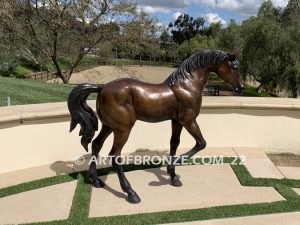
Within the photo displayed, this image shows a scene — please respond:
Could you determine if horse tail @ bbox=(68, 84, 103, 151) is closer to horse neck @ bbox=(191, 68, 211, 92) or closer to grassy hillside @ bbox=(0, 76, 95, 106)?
horse neck @ bbox=(191, 68, 211, 92)

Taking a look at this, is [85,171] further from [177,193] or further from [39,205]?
[177,193]

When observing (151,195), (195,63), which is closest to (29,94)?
(151,195)

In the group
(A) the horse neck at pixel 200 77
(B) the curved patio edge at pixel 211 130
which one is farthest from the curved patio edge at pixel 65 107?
(A) the horse neck at pixel 200 77

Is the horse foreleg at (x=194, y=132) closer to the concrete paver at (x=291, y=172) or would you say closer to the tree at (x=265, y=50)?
the concrete paver at (x=291, y=172)

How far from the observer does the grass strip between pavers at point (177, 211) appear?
13.9ft

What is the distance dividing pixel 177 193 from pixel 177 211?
0.62 m

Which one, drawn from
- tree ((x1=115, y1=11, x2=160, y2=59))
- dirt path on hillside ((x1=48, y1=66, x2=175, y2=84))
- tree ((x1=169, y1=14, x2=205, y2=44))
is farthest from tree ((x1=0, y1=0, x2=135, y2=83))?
tree ((x1=169, y1=14, x2=205, y2=44))

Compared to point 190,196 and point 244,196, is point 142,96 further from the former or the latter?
point 244,196

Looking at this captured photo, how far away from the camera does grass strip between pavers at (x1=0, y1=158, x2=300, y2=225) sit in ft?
13.9

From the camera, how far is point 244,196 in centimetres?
500

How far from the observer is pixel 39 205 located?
185 inches

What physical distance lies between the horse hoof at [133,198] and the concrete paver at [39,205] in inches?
30.6

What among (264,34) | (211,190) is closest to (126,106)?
(211,190)

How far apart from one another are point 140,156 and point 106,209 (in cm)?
203
